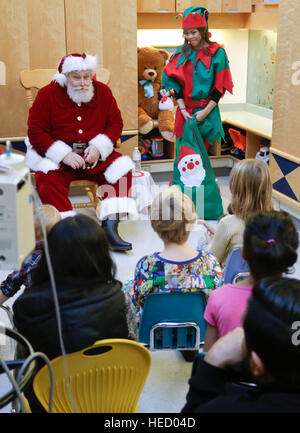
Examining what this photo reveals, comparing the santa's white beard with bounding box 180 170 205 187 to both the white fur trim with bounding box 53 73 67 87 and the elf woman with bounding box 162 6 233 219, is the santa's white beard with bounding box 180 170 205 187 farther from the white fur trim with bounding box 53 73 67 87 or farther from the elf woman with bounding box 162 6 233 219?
the white fur trim with bounding box 53 73 67 87

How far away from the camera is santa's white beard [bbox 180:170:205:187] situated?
4.11m

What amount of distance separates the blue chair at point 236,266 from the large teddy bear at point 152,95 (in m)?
2.77

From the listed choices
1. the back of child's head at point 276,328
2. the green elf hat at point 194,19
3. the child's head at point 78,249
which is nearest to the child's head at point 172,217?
the child's head at point 78,249

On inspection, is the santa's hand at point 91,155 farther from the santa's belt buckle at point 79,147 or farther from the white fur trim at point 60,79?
the white fur trim at point 60,79

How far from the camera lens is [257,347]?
3.52ft

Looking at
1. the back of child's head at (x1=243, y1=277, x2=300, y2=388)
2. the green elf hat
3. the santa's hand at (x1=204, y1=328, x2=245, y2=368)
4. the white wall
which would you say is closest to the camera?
the back of child's head at (x1=243, y1=277, x2=300, y2=388)

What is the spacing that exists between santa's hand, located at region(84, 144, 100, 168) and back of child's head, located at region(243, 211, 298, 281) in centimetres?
211

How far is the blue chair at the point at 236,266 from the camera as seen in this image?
7.26ft

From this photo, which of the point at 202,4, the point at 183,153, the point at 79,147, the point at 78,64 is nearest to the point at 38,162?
the point at 79,147

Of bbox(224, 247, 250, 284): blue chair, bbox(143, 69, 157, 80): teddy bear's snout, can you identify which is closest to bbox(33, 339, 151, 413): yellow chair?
bbox(224, 247, 250, 284): blue chair

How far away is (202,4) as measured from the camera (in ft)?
15.9

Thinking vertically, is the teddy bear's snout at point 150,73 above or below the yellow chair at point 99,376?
above

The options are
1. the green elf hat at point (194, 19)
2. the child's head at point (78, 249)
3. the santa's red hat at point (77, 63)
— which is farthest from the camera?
the green elf hat at point (194, 19)

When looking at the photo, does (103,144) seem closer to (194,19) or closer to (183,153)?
(183,153)
